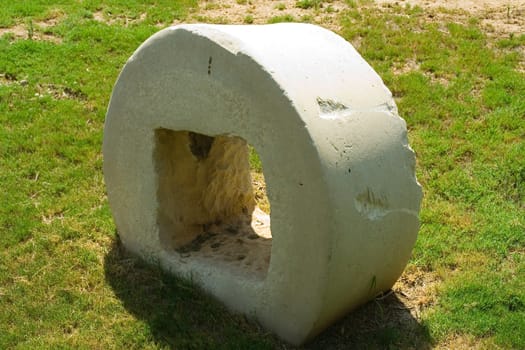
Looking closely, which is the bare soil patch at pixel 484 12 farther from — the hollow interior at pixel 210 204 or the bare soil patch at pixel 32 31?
the hollow interior at pixel 210 204

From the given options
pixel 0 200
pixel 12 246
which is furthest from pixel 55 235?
pixel 0 200

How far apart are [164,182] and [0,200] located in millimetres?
1940

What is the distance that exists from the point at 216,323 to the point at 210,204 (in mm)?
1038

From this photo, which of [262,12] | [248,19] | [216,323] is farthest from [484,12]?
[216,323]

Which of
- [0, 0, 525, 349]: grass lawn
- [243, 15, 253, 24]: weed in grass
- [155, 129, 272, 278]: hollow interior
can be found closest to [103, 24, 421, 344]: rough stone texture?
[155, 129, 272, 278]: hollow interior

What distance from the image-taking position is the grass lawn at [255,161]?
4535 millimetres

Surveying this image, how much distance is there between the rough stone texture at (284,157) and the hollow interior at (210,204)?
2cm

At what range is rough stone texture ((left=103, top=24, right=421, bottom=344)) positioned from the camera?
3.91 metres

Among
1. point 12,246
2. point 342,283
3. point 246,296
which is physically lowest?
point 12,246

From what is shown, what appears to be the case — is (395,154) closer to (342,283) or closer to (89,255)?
(342,283)

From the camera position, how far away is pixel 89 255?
5293 mm

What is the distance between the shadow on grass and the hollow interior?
0.28m

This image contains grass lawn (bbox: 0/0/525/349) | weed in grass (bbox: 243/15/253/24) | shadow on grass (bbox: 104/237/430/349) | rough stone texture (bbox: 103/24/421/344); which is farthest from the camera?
weed in grass (bbox: 243/15/253/24)

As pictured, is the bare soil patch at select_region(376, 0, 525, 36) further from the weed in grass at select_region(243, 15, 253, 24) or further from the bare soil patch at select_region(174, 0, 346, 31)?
the weed in grass at select_region(243, 15, 253, 24)
